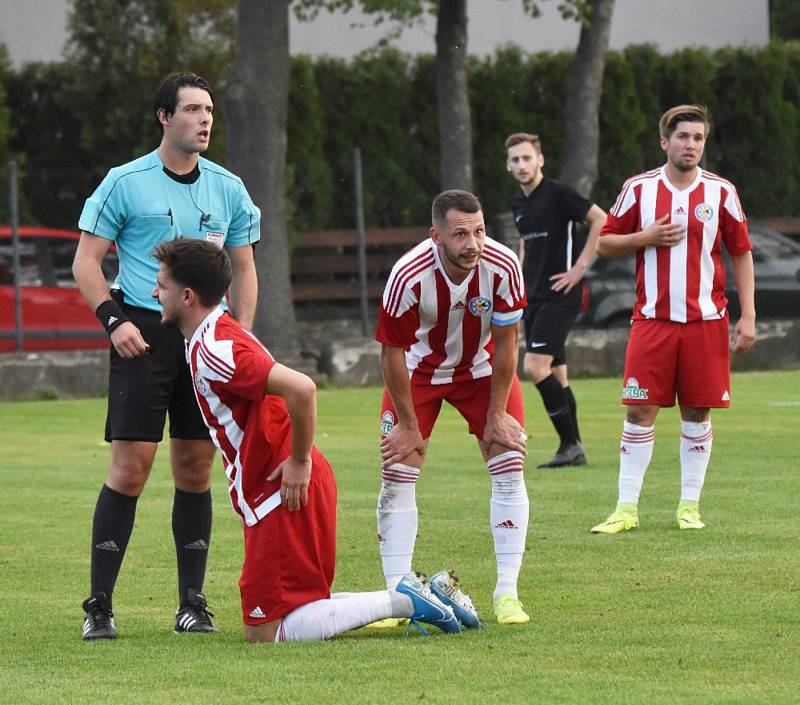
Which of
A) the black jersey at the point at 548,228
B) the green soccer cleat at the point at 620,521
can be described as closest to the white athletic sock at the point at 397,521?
the green soccer cleat at the point at 620,521

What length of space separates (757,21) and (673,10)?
2094 millimetres

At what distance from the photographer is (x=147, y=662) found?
5531 mm

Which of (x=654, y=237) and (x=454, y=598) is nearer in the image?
(x=454, y=598)

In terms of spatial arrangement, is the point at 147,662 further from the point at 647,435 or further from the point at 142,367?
the point at 647,435

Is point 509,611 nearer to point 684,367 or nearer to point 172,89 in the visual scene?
point 172,89

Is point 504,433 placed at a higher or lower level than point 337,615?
higher

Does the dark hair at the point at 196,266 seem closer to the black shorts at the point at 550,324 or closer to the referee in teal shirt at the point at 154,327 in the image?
the referee in teal shirt at the point at 154,327

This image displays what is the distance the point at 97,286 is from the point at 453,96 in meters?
16.2

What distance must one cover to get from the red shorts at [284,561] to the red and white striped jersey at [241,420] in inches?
2.9

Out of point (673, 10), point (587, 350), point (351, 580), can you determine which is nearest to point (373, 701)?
point (351, 580)

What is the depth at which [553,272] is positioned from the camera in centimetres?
1176

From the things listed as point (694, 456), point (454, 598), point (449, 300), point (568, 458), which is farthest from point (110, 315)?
point (568, 458)

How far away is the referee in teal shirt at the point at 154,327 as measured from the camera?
631cm

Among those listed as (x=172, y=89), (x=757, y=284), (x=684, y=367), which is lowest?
(x=684, y=367)
